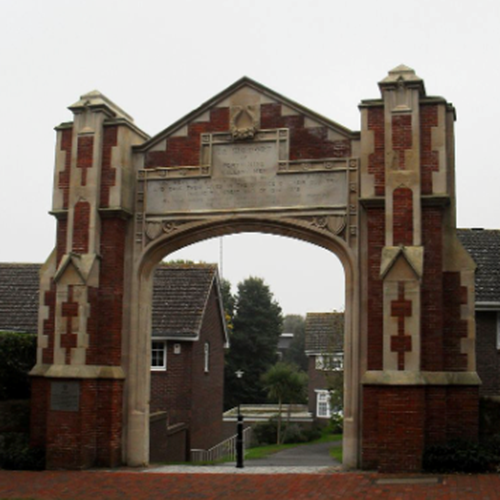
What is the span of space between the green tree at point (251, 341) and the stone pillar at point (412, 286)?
36027mm

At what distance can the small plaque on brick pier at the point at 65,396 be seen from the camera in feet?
48.4

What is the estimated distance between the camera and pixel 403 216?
1375 centimetres

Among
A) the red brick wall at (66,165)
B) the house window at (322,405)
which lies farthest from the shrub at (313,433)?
the red brick wall at (66,165)

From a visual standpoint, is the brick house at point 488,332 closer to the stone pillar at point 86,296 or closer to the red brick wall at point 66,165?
the stone pillar at point 86,296

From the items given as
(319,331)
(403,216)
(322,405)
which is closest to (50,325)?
(403,216)

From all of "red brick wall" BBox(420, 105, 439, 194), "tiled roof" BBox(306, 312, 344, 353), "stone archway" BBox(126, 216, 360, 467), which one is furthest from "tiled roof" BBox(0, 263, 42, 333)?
"tiled roof" BBox(306, 312, 344, 353)

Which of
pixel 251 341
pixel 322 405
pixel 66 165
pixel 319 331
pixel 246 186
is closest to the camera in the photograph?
pixel 246 186

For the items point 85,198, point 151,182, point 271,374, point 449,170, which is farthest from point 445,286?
point 271,374

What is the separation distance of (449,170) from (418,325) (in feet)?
10.6

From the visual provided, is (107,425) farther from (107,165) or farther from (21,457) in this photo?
(107,165)

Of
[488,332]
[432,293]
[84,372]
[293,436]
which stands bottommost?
[293,436]

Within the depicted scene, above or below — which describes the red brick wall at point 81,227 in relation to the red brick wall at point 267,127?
below

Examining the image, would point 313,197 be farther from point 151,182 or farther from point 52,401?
point 52,401

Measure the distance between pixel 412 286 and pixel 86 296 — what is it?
Answer: 249 inches
